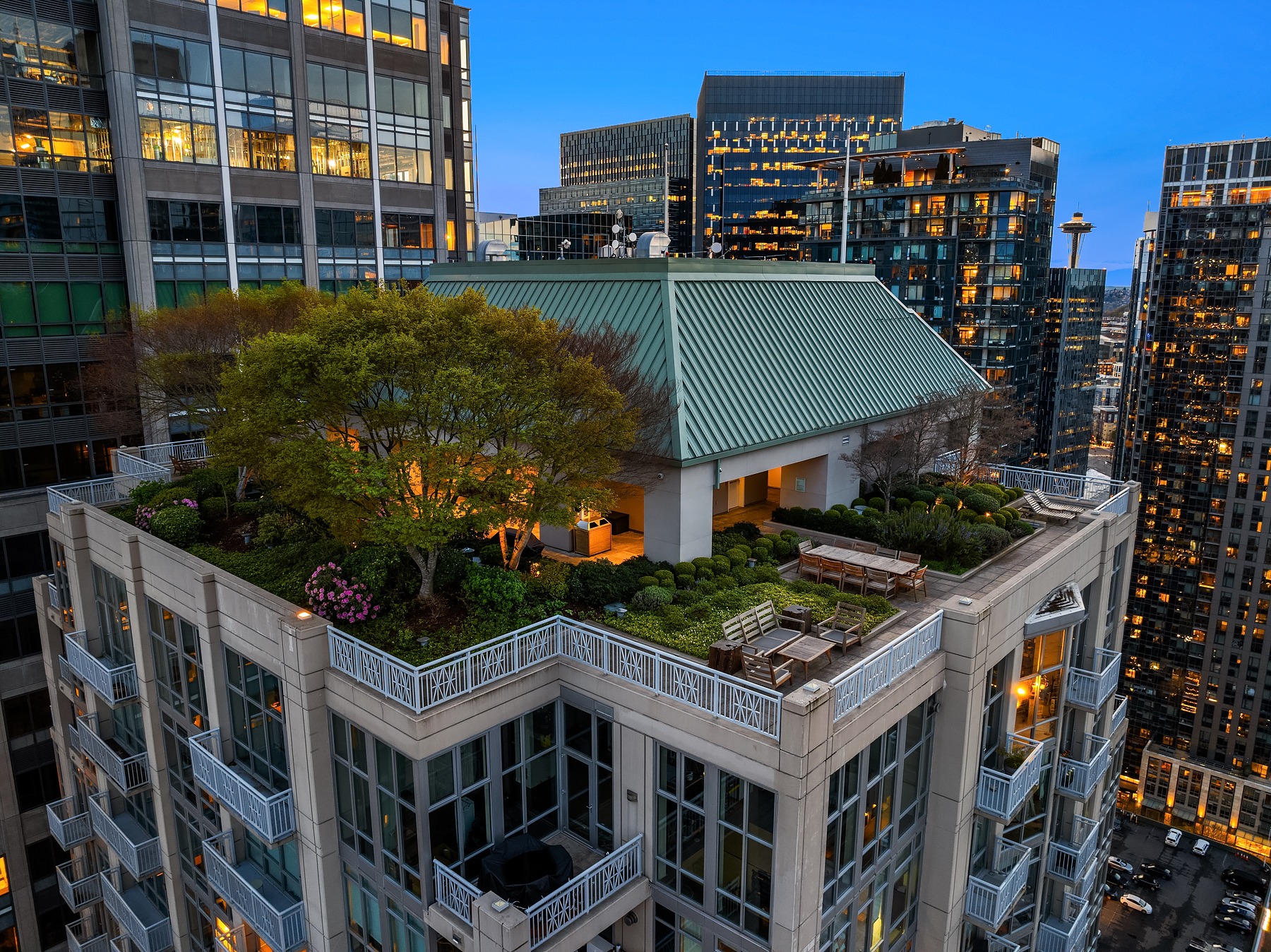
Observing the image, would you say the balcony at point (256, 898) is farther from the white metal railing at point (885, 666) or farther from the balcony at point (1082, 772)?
the balcony at point (1082, 772)

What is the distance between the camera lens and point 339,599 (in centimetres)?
1769

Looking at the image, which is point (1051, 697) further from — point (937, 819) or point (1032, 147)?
point (1032, 147)

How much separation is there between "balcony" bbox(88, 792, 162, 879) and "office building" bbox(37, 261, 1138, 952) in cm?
15

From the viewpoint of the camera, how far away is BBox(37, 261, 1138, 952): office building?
46.4 ft

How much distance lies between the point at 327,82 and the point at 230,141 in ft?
20.3

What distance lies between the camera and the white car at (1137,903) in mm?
66625

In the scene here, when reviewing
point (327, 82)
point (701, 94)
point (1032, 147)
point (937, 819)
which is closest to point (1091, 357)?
point (1032, 147)

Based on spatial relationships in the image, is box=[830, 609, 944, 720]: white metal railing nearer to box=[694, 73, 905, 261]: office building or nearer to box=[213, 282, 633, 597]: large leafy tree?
box=[213, 282, 633, 597]: large leafy tree

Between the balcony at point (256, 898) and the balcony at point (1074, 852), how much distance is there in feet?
62.2

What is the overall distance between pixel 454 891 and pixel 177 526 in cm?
1441

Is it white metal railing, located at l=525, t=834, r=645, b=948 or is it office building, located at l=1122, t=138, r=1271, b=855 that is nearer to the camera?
white metal railing, located at l=525, t=834, r=645, b=948

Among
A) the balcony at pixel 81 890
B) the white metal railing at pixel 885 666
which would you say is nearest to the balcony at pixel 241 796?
the white metal railing at pixel 885 666

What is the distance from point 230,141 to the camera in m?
39.5

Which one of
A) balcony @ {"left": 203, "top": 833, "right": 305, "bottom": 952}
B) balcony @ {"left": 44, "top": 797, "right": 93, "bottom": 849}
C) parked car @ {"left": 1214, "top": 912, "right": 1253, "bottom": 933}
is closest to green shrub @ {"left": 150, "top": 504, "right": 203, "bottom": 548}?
balcony @ {"left": 203, "top": 833, "right": 305, "bottom": 952}
